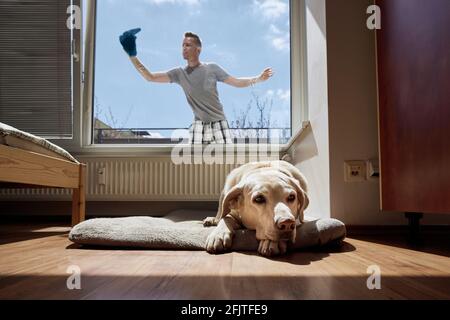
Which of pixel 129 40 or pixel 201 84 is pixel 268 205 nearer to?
pixel 201 84

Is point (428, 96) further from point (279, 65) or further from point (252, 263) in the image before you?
point (279, 65)

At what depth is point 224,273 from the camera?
2.94 feet

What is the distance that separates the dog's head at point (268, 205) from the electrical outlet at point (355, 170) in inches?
18.9

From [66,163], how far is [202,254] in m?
1.19

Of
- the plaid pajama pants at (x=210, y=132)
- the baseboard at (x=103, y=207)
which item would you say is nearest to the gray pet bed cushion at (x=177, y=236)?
the baseboard at (x=103, y=207)

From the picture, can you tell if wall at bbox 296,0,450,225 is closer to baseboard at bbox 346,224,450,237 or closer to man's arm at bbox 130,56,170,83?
baseboard at bbox 346,224,450,237

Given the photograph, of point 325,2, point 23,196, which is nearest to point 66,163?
point 23,196

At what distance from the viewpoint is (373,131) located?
1802mm

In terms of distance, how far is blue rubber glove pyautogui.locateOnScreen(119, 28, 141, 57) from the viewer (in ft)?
9.39

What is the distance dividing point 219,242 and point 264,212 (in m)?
0.20

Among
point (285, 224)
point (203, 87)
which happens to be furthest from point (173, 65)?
point (285, 224)

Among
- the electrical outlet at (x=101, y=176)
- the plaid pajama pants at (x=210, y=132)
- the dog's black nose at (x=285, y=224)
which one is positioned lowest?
the dog's black nose at (x=285, y=224)

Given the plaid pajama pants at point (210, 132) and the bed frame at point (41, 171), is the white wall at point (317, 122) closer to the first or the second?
the plaid pajama pants at point (210, 132)

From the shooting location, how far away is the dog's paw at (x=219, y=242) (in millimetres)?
1214
